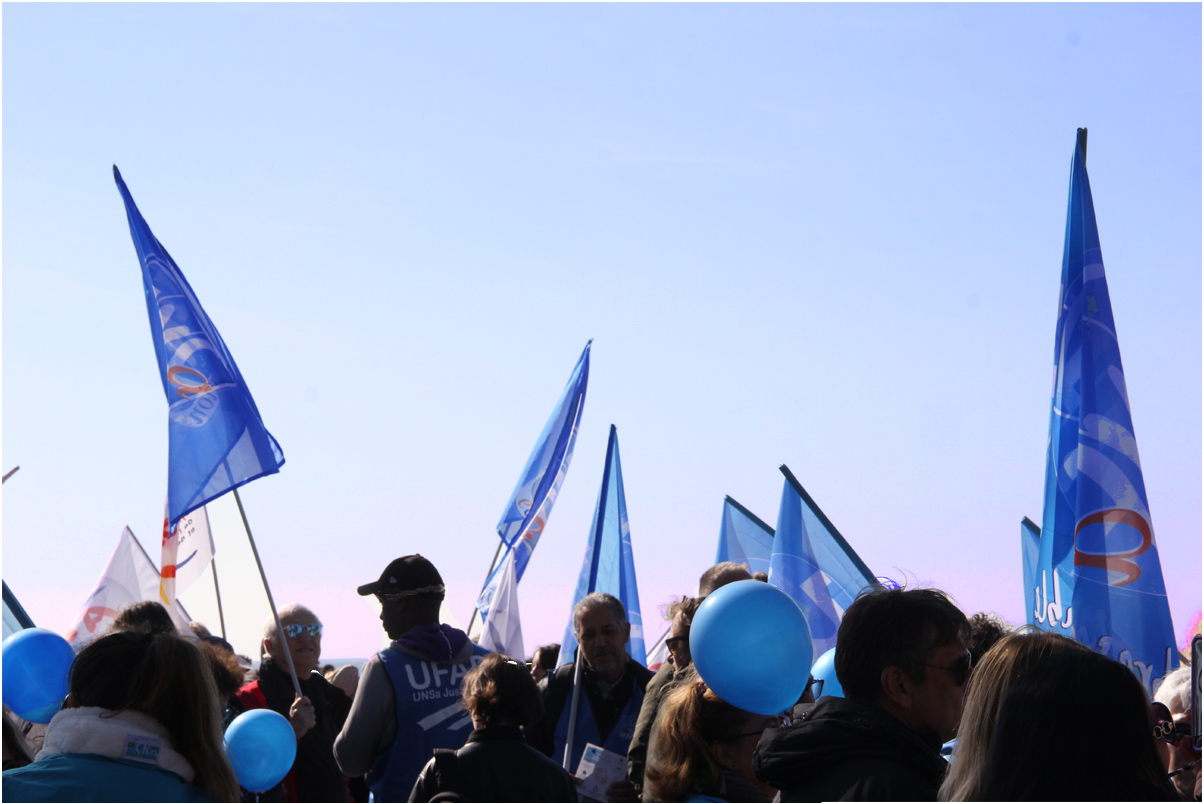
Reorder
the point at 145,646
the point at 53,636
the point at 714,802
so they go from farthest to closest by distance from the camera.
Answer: the point at 53,636, the point at 714,802, the point at 145,646

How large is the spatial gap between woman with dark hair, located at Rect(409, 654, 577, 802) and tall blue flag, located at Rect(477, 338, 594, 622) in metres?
9.78

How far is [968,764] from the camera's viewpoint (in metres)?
2.41

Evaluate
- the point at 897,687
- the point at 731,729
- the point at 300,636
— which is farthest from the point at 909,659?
the point at 300,636

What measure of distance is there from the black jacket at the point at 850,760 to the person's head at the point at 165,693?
4.67ft

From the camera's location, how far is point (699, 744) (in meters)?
3.59

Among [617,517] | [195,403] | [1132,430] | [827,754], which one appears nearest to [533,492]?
[617,517]

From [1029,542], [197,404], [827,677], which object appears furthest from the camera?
[1029,542]

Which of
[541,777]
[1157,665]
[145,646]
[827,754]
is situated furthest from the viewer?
[1157,665]

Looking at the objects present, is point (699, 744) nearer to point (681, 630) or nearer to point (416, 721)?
point (681, 630)

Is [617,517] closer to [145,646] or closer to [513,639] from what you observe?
[513,639]

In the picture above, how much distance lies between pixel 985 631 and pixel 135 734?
9.84 feet

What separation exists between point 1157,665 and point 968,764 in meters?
4.67

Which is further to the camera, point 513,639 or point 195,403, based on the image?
point 513,639

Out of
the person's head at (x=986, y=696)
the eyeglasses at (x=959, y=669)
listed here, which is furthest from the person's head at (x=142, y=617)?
the person's head at (x=986, y=696)
